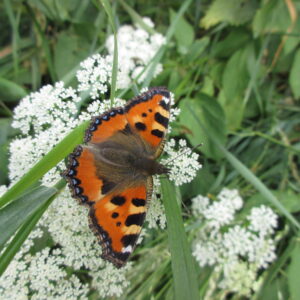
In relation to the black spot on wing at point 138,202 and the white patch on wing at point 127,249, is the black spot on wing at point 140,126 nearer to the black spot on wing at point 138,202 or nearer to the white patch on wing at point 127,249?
the black spot on wing at point 138,202

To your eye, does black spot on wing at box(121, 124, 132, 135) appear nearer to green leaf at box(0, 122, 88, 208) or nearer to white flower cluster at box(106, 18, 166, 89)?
green leaf at box(0, 122, 88, 208)

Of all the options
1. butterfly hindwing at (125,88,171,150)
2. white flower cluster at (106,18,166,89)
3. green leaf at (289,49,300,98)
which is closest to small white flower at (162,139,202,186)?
butterfly hindwing at (125,88,171,150)

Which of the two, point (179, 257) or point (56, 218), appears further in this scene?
point (56, 218)

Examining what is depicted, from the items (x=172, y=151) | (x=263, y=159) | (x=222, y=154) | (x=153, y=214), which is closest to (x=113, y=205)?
(x=153, y=214)

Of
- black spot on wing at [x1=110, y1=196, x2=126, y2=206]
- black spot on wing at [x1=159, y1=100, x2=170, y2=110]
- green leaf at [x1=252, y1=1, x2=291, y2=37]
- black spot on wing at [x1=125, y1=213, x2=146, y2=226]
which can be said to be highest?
green leaf at [x1=252, y1=1, x2=291, y2=37]

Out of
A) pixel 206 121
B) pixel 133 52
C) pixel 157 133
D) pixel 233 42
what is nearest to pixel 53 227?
pixel 157 133

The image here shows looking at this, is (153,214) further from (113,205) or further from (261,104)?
(261,104)

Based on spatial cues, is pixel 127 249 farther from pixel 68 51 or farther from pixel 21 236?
pixel 68 51
